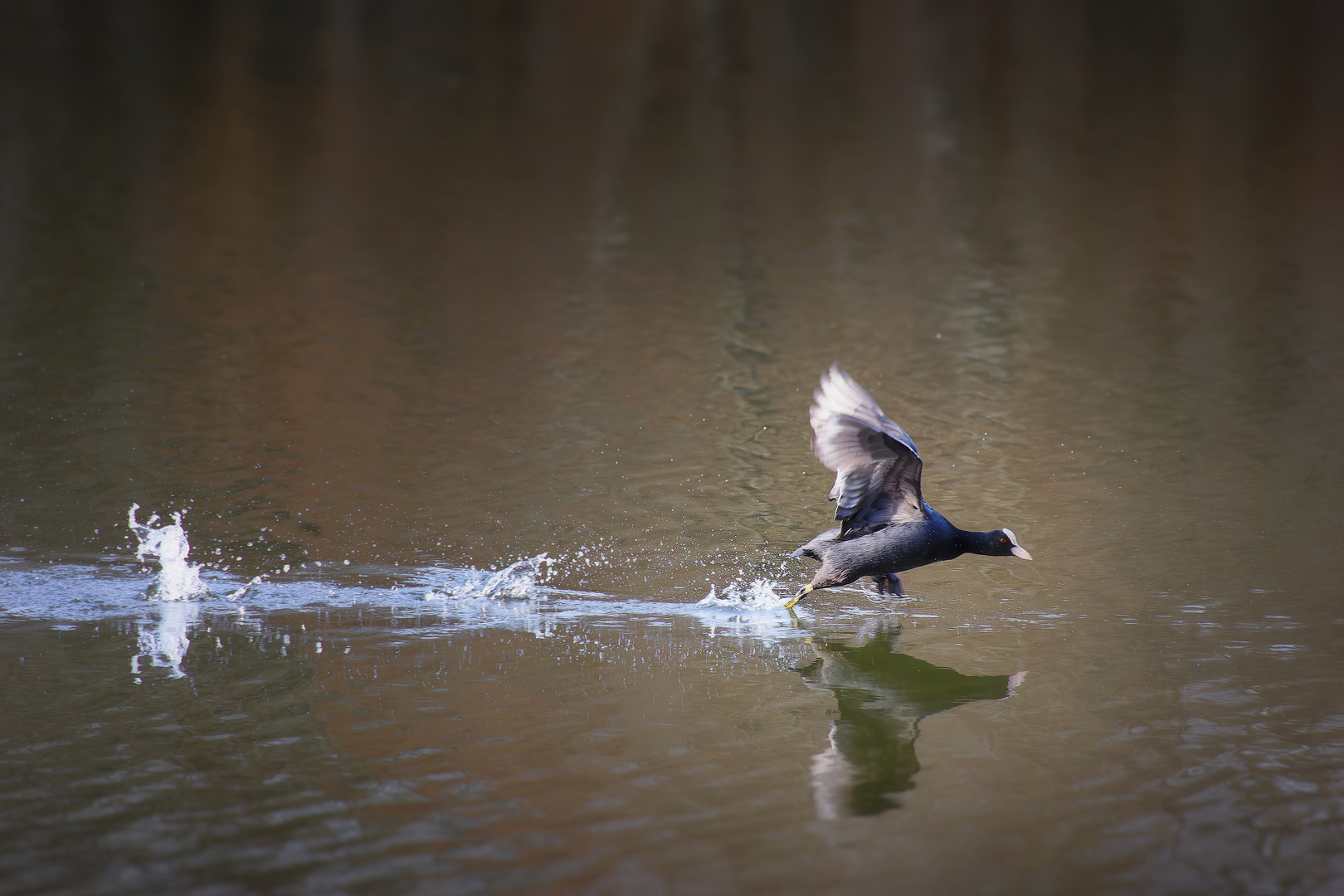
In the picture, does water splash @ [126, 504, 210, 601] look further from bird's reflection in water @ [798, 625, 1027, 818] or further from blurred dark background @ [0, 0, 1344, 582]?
bird's reflection in water @ [798, 625, 1027, 818]

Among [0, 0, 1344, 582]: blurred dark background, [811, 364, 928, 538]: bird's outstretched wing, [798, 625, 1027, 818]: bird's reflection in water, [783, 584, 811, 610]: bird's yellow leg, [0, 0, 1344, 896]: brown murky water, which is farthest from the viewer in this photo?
[0, 0, 1344, 582]: blurred dark background

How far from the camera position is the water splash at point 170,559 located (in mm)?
6391

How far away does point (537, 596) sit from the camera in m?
6.50

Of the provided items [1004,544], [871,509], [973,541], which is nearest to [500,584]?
[871,509]

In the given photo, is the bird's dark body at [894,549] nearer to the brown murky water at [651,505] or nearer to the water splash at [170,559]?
the brown murky water at [651,505]

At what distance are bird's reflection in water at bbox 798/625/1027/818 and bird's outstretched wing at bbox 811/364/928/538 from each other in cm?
54

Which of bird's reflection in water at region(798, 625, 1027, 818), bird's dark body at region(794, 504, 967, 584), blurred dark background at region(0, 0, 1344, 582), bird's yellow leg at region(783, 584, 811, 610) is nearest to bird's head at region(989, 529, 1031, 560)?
bird's dark body at region(794, 504, 967, 584)

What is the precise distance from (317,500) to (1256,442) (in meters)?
6.09

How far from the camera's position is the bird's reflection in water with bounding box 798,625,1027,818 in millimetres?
4574

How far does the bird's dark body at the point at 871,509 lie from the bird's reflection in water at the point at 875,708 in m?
0.34

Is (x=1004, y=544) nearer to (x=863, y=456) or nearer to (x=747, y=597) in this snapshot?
(x=863, y=456)

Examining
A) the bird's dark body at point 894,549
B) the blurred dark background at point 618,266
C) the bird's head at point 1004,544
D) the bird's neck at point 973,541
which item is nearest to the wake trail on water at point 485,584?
the blurred dark background at point 618,266

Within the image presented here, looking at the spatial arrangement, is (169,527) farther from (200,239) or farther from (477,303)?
(200,239)

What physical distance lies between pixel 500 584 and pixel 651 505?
56.2 inches
